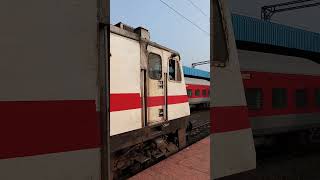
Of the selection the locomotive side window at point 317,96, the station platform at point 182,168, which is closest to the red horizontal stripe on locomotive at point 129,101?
the station platform at point 182,168

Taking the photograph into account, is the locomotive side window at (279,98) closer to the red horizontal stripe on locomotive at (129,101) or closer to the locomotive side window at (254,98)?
the locomotive side window at (254,98)

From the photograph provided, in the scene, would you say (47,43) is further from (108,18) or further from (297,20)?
(297,20)

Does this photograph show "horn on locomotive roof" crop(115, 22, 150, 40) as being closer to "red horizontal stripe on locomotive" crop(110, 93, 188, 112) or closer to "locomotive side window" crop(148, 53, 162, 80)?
"locomotive side window" crop(148, 53, 162, 80)

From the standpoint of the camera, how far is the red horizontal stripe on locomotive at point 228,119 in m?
2.22

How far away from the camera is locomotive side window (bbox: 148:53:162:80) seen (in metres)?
6.66

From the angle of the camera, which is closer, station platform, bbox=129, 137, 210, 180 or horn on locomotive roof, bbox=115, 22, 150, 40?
horn on locomotive roof, bbox=115, 22, 150, 40

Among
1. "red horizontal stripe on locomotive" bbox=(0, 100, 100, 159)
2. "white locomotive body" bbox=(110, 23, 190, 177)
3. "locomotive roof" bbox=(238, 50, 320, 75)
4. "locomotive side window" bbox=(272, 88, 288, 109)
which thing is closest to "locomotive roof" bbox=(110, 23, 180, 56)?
"white locomotive body" bbox=(110, 23, 190, 177)

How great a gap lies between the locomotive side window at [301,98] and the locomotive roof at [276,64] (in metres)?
0.54

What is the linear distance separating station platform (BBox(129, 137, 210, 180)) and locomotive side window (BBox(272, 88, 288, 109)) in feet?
7.28

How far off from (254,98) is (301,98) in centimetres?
199

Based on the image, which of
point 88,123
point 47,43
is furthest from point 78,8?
point 88,123

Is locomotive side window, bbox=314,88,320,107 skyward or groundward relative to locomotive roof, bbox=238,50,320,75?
groundward

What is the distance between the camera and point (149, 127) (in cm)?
642

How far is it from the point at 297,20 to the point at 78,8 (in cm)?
2563
